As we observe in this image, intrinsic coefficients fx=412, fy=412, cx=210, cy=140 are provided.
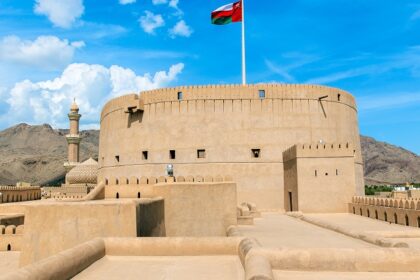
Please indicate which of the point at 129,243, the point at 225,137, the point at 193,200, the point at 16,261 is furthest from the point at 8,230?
the point at 225,137

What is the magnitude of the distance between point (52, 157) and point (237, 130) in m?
70.9

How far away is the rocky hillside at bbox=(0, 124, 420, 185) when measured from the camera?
83125 mm

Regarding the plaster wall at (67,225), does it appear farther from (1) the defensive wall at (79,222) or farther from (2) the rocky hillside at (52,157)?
(2) the rocky hillside at (52,157)

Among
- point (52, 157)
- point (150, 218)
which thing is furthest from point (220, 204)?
point (52, 157)

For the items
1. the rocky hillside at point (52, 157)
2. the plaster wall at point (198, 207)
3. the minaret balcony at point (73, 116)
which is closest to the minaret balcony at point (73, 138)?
the minaret balcony at point (73, 116)

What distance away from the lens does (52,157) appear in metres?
86.9

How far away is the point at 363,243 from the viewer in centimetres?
991

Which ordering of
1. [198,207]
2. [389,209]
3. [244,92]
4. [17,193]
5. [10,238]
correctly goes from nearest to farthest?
[198,207] < [10,238] < [389,209] < [244,92] < [17,193]

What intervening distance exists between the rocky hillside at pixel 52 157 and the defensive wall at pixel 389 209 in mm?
68286

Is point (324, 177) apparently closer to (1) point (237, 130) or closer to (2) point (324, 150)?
(2) point (324, 150)

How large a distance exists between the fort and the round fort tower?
6cm

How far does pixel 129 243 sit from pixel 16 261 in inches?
357

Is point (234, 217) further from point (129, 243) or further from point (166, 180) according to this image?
point (129, 243)

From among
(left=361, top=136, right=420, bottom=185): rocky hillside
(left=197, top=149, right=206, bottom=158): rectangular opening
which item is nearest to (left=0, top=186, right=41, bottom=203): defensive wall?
(left=197, top=149, right=206, bottom=158): rectangular opening
